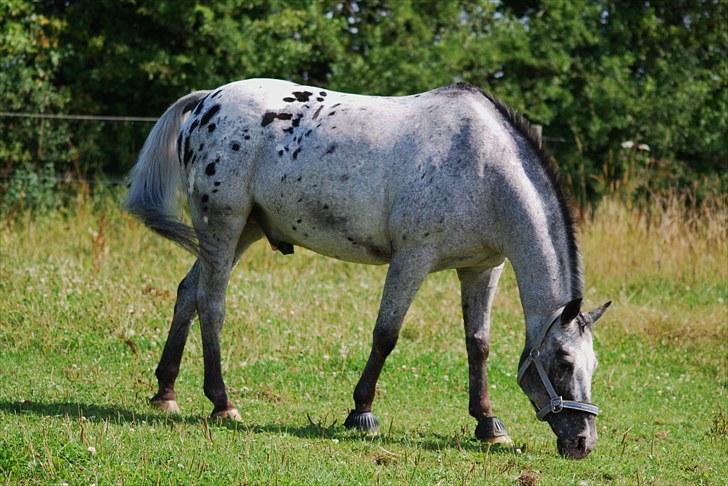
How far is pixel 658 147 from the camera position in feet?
50.5

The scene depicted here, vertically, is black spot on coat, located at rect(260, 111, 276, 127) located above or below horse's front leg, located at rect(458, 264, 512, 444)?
above

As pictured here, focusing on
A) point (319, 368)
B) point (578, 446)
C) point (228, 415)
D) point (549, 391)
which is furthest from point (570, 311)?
point (319, 368)

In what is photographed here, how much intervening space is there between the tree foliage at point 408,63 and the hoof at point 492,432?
7.65 meters

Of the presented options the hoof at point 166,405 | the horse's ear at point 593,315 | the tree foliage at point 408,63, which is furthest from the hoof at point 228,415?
the tree foliage at point 408,63

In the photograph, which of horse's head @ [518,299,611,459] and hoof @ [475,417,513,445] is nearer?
horse's head @ [518,299,611,459]

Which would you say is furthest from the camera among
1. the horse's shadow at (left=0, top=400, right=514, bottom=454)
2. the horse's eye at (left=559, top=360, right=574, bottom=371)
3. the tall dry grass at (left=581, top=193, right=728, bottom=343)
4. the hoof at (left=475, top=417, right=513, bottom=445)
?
the tall dry grass at (left=581, top=193, right=728, bottom=343)

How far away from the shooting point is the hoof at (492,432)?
612 cm

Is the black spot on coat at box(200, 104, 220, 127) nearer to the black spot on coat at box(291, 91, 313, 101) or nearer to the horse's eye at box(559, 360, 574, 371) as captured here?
the black spot on coat at box(291, 91, 313, 101)

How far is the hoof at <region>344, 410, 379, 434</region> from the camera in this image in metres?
5.98

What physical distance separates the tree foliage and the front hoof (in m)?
7.28

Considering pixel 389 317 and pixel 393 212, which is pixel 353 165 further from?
pixel 389 317

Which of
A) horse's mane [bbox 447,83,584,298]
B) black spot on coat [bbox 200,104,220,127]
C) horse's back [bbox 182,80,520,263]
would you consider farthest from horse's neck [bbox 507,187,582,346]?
black spot on coat [bbox 200,104,220,127]

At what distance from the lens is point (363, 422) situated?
19.7 ft

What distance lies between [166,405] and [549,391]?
2.47 metres
